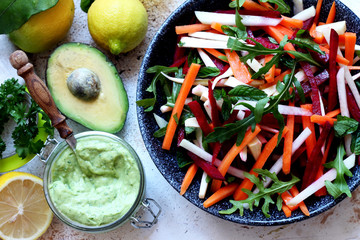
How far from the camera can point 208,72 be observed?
1.44 metres

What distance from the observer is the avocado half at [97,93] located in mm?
1621

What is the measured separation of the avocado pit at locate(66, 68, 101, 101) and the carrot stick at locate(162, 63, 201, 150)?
1.17 feet

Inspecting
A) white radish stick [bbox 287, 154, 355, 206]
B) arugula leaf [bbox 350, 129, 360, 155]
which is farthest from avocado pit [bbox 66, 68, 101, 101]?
arugula leaf [bbox 350, 129, 360, 155]

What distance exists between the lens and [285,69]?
144cm

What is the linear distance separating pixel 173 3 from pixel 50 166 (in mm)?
837

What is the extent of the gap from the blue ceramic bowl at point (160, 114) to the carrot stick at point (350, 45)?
9cm

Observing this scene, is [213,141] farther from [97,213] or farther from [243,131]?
[97,213]

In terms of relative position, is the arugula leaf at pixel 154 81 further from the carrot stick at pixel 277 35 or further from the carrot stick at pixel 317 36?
the carrot stick at pixel 317 36

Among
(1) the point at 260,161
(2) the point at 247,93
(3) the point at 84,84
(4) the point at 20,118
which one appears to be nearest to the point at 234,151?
(1) the point at 260,161

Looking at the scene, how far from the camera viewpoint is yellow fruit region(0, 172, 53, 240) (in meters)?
1.69

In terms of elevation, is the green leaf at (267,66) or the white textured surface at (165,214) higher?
the green leaf at (267,66)

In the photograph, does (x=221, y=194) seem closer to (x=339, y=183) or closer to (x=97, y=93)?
(x=339, y=183)

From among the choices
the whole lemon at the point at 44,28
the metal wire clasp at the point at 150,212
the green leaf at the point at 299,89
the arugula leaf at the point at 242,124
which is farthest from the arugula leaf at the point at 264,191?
the whole lemon at the point at 44,28

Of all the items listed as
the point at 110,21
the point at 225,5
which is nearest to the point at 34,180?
the point at 110,21
